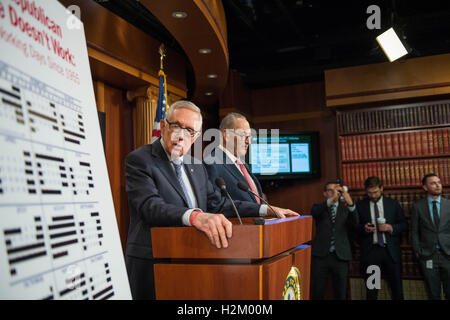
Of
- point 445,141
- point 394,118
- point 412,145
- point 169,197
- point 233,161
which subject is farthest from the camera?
point 394,118

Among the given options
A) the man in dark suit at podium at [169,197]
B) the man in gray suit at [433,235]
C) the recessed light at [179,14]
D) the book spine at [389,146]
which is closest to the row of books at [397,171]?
the book spine at [389,146]

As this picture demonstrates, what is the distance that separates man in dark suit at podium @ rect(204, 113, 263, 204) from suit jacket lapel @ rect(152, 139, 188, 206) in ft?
1.54

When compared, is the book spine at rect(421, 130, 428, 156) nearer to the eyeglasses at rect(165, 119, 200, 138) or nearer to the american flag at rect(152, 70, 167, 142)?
the american flag at rect(152, 70, 167, 142)

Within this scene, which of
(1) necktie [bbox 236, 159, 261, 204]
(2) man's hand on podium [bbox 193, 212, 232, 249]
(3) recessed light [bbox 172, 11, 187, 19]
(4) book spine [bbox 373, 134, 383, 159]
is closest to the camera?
(2) man's hand on podium [bbox 193, 212, 232, 249]

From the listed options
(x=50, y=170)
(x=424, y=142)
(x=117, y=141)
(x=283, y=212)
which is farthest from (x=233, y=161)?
(x=424, y=142)

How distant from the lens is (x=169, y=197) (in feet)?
5.83

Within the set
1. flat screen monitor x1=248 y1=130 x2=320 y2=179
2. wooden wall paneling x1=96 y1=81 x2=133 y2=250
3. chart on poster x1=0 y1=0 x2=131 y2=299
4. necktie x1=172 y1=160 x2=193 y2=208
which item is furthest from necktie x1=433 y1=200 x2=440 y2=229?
chart on poster x1=0 y1=0 x2=131 y2=299

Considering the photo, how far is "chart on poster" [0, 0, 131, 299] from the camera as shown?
762 mm

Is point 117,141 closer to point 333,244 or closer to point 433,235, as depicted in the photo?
point 333,244

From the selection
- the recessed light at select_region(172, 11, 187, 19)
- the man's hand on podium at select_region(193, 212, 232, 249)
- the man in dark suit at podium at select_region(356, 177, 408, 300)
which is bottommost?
the man in dark suit at podium at select_region(356, 177, 408, 300)

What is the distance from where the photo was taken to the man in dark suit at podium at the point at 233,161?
7.79ft

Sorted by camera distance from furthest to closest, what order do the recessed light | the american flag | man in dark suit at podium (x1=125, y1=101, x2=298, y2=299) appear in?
the american flag
the recessed light
man in dark suit at podium (x1=125, y1=101, x2=298, y2=299)

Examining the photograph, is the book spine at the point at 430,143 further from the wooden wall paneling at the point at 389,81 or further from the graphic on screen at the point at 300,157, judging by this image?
the graphic on screen at the point at 300,157

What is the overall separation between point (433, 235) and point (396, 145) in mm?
1215
